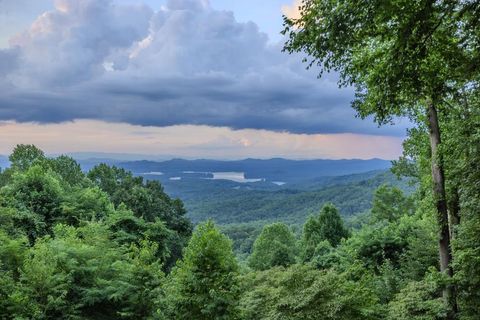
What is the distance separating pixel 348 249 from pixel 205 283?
14473 mm

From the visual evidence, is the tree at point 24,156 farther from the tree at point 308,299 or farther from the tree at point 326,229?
the tree at point 308,299

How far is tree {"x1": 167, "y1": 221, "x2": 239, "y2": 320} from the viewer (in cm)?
1392

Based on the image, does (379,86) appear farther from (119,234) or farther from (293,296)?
(119,234)

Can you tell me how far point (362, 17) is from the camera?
652 centimetres

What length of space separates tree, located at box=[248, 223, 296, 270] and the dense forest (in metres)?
15.8

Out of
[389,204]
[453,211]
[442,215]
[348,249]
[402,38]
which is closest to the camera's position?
[402,38]

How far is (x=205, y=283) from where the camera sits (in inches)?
558

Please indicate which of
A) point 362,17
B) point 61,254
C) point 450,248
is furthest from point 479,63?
point 61,254

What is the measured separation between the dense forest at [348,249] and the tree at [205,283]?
0.04 m

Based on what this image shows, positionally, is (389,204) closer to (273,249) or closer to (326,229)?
(326,229)

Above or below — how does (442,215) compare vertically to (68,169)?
below

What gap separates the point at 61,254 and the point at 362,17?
1343cm

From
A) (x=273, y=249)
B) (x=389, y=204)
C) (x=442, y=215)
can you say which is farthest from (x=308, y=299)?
(x=389, y=204)

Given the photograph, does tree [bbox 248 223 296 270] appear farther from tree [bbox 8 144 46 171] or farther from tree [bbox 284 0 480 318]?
tree [bbox 284 0 480 318]
